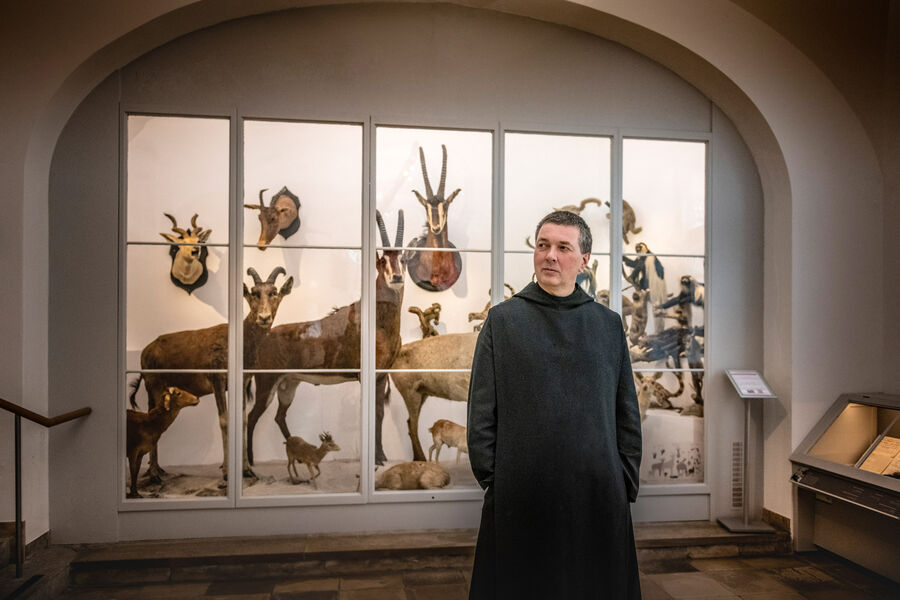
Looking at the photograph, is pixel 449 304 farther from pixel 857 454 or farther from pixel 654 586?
pixel 857 454

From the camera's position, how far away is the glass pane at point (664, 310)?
466 centimetres

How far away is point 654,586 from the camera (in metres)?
3.88

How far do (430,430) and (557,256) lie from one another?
101 inches

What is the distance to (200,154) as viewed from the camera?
424 cm

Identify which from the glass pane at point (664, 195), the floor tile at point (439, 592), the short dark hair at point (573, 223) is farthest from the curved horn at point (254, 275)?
the glass pane at point (664, 195)

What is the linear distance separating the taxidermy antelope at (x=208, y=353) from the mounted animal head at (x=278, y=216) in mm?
255

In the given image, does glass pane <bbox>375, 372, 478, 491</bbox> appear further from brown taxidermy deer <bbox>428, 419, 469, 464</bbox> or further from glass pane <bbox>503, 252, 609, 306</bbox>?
glass pane <bbox>503, 252, 609, 306</bbox>

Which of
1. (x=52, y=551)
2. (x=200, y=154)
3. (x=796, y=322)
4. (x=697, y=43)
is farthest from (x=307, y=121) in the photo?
(x=796, y=322)

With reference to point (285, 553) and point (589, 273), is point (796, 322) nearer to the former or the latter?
point (589, 273)

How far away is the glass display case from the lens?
12.2ft

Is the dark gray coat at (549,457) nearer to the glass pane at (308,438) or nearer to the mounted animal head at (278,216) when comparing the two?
the glass pane at (308,438)

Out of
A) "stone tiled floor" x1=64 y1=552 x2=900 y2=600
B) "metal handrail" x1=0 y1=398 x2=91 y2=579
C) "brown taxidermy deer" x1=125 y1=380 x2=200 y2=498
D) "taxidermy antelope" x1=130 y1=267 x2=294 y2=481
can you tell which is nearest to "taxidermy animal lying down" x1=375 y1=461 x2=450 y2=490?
"stone tiled floor" x1=64 y1=552 x2=900 y2=600

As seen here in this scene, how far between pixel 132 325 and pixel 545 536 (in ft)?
11.0

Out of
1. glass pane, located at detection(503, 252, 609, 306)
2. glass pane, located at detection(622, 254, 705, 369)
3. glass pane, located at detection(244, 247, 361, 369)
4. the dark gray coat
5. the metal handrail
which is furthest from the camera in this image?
glass pane, located at detection(622, 254, 705, 369)
